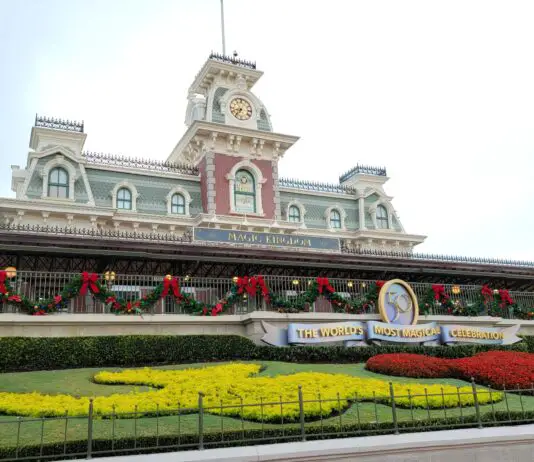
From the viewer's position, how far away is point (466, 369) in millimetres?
17875

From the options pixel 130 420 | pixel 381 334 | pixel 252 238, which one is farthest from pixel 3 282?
pixel 381 334

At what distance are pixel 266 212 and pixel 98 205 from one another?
10.5m

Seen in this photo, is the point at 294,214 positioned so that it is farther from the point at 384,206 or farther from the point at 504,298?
the point at 504,298

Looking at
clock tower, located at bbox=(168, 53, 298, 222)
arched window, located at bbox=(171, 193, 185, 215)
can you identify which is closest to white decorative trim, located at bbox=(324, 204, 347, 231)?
clock tower, located at bbox=(168, 53, 298, 222)

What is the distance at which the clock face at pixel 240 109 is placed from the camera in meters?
38.4

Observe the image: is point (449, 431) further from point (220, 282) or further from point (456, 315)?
point (456, 315)

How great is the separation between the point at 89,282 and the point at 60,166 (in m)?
16.0

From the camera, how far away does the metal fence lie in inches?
373

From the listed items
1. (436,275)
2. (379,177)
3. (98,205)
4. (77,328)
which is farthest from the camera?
(379,177)

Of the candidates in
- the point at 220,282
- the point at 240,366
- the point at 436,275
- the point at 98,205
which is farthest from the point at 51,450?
the point at 98,205

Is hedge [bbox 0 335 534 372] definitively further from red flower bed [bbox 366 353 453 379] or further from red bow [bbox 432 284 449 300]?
red bow [bbox 432 284 449 300]

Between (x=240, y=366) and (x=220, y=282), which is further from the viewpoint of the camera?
(x=220, y=282)

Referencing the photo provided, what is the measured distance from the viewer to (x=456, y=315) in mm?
25578

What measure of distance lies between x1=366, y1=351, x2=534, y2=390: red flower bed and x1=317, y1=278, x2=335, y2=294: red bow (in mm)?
4552
